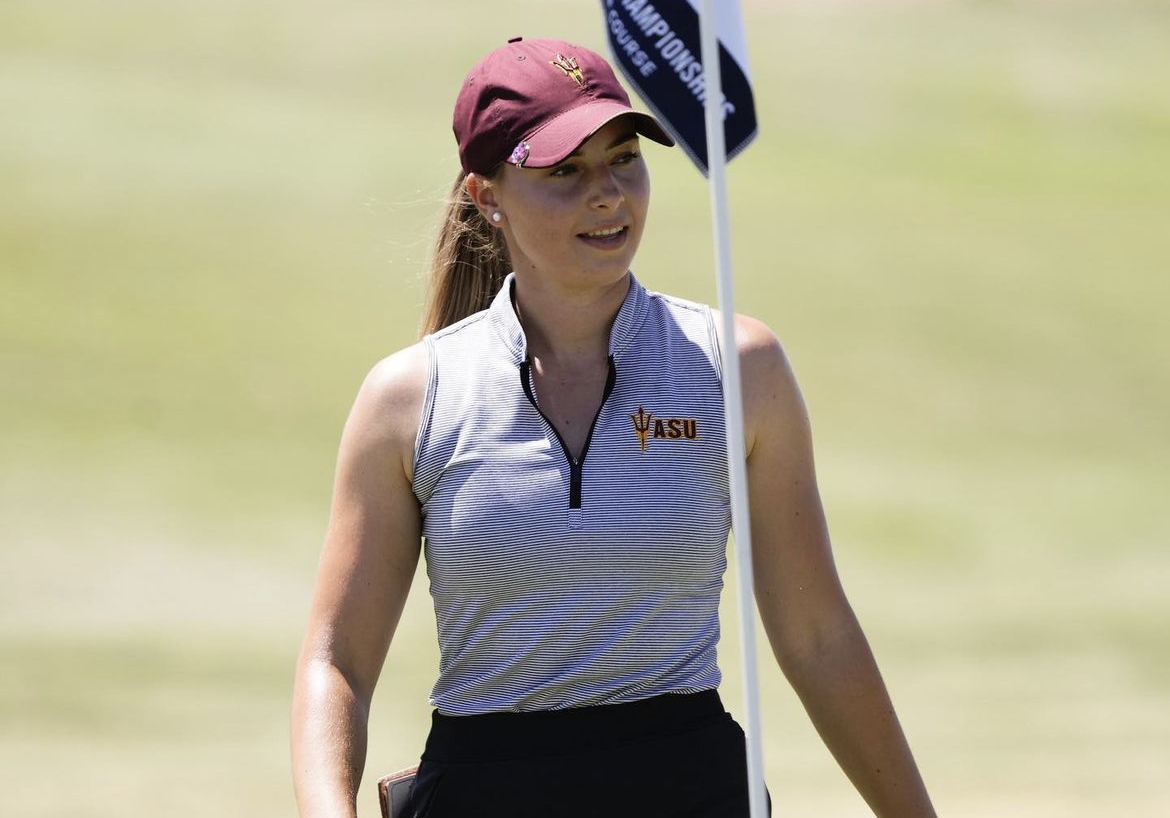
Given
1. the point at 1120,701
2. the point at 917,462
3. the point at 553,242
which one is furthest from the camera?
the point at 917,462

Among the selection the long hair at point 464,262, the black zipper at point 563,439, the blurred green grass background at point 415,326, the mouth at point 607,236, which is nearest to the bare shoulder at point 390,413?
the black zipper at point 563,439

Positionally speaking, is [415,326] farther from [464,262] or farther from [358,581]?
[358,581]

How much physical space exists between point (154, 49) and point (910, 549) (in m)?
9.41

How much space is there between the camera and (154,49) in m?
18.7

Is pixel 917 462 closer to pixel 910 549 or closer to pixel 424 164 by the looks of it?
pixel 910 549

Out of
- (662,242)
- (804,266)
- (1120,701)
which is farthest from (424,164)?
(1120,701)

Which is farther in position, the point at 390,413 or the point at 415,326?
the point at 415,326

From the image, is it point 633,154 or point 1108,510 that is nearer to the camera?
point 633,154

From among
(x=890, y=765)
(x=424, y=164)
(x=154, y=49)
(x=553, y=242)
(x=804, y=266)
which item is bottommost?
(x=890, y=765)

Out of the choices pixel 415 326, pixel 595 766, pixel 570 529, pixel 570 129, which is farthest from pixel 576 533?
pixel 415 326

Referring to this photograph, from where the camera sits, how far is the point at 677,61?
97.1 inches

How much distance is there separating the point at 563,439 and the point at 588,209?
29 centimetres

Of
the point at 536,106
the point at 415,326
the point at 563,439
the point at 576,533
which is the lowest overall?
the point at 576,533

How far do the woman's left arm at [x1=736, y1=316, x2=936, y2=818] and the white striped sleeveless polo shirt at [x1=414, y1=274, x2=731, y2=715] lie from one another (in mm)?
73
